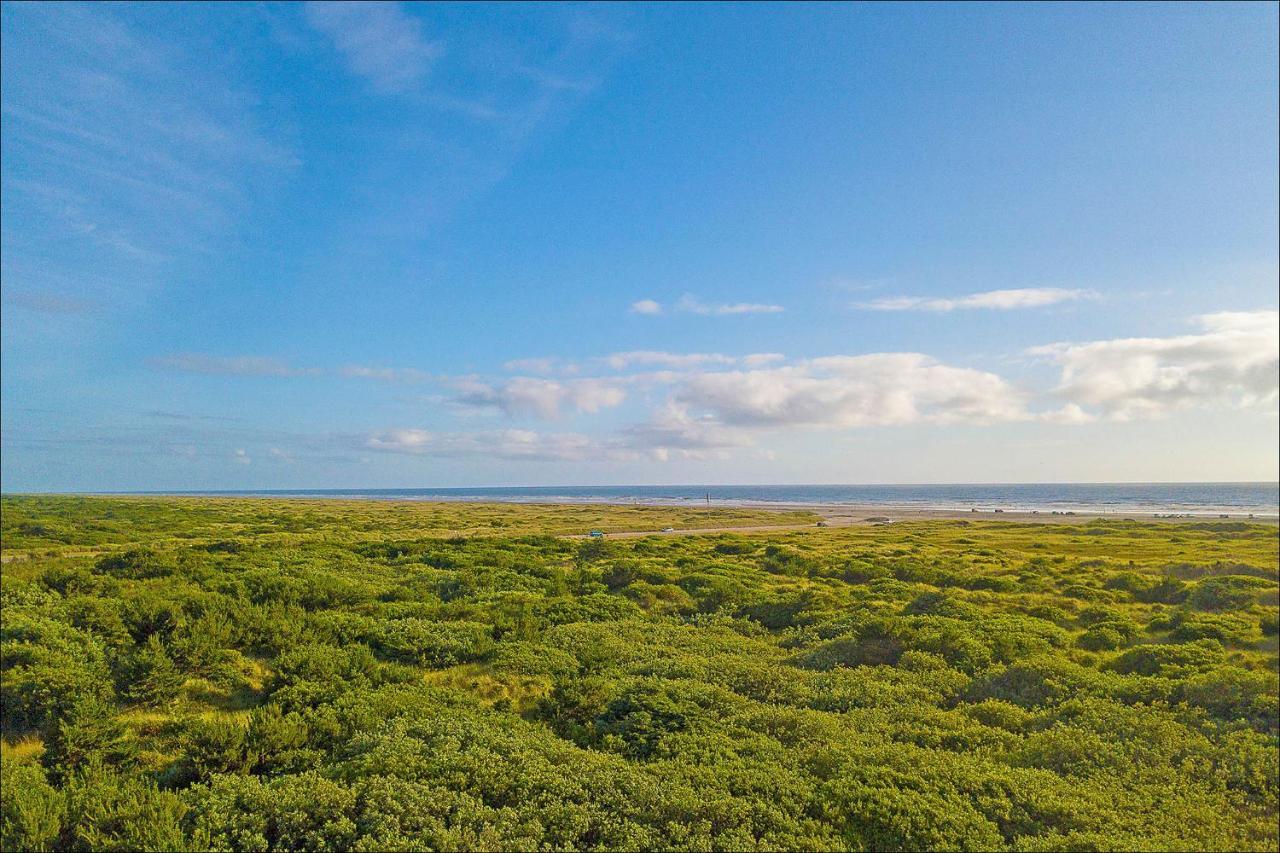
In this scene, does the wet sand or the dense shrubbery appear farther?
the wet sand

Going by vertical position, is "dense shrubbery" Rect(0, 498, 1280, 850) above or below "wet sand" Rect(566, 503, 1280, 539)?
above

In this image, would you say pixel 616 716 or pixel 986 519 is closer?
pixel 616 716

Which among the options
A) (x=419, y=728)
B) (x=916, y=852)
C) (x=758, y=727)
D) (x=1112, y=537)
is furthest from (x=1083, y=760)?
(x=1112, y=537)

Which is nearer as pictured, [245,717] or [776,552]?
[245,717]

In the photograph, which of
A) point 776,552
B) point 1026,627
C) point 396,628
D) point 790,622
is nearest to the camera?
point 396,628

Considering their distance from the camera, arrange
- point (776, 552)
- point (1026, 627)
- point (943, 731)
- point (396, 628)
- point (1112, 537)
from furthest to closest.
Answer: point (1112, 537), point (776, 552), point (1026, 627), point (396, 628), point (943, 731)

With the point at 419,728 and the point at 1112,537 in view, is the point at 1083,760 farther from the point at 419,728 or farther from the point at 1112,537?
the point at 1112,537

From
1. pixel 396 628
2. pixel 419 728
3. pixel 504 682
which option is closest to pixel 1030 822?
pixel 419 728

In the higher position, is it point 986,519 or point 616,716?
point 616,716
